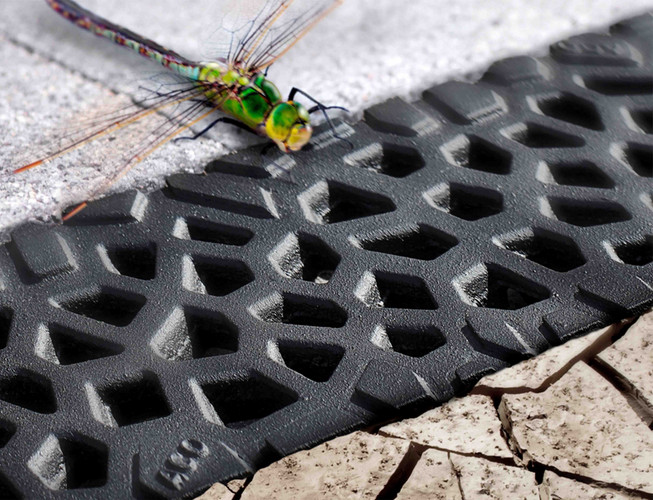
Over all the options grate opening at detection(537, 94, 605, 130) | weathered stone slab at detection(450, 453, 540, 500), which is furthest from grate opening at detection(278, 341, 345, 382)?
grate opening at detection(537, 94, 605, 130)

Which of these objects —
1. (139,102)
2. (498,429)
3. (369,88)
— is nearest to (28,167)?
(139,102)

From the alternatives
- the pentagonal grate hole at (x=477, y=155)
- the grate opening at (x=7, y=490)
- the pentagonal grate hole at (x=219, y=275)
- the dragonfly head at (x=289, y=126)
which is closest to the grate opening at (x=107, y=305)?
the pentagonal grate hole at (x=219, y=275)

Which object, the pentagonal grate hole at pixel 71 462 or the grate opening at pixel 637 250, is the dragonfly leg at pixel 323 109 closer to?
the grate opening at pixel 637 250

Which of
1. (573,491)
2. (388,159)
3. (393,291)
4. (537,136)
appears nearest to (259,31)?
(388,159)

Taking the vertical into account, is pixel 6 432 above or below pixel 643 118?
below

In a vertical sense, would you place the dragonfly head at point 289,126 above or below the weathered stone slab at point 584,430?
above

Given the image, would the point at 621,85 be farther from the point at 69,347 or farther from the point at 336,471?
the point at 69,347

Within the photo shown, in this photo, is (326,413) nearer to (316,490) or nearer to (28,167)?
(316,490)

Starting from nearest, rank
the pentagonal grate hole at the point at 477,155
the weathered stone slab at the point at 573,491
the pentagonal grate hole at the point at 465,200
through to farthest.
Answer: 1. the weathered stone slab at the point at 573,491
2. the pentagonal grate hole at the point at 465,200
3. the pentagonal grate hole at the point at 477,155
